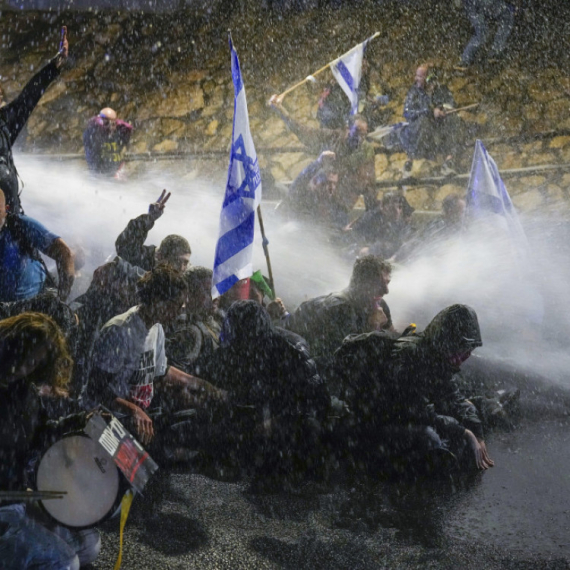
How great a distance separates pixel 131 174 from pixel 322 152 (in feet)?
15.8

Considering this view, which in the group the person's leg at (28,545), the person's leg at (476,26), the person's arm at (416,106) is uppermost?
the person's leg at (476,26)

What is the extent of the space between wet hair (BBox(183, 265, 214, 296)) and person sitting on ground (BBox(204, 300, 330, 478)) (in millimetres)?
594

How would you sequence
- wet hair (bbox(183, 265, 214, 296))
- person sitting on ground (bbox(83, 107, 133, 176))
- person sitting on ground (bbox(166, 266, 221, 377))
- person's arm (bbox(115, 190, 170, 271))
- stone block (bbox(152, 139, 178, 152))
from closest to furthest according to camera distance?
person sitting on ground (bbox(166, 266, 221, 377))
wet hair (bbox(183, 265, 214, 296))
person's arm (bbox(115, 190, 170, 271))
person sitting on ground (bbox(83, 107, 133, 176))
stone block (bbox(152, 139, 178, 152))

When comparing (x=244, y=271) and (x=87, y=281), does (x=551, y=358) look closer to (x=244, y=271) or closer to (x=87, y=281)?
(x=244, y=271)

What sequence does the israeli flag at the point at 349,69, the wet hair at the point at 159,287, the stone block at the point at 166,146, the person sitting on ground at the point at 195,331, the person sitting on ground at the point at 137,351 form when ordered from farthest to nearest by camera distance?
1. the stone block at the point at 166,146
2. the israeli flag at the point at 349,69
3. the person sitting on ground at the point at 195,331
4. the wet hair at the point at 159,287
5. the person sitting on ground at the point at 137,351

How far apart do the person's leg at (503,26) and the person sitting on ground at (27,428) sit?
1262 centimetres

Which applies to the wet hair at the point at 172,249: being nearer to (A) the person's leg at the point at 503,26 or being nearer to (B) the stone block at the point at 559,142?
(B) the stone block at the point at 559,142

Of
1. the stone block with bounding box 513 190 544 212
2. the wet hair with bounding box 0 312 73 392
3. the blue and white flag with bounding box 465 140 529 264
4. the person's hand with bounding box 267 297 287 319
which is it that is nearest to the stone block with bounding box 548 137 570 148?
the stone block with bounding box 513 190 544 212

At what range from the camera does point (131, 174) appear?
13852 millimetres

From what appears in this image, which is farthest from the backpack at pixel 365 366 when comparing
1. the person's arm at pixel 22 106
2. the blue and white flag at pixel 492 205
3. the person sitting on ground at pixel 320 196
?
→ the person sitting on ground at pixel 320 196

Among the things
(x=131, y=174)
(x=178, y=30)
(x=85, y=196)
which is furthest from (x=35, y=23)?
(x=85, y=196)

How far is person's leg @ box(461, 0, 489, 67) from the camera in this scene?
13781 millimetres

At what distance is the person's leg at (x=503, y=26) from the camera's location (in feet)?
44.8

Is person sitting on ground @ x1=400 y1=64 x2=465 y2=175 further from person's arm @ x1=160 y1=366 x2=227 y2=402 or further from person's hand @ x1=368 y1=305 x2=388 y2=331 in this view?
person's arm @ x1=160 y1=366 x2=227 y2=402
